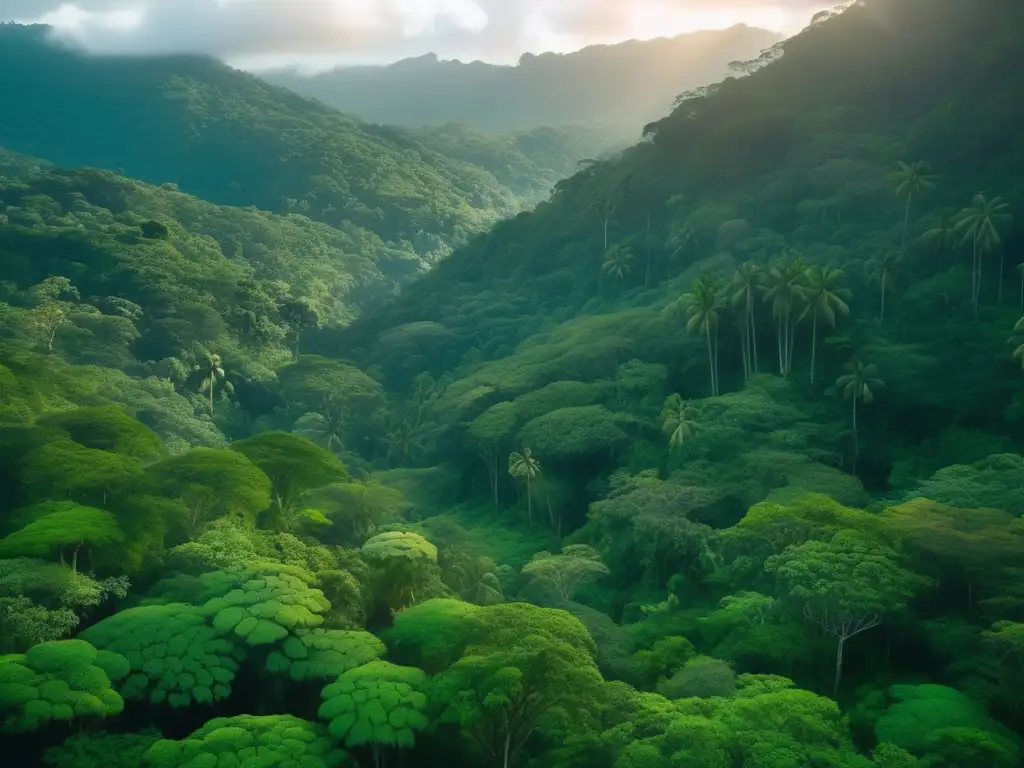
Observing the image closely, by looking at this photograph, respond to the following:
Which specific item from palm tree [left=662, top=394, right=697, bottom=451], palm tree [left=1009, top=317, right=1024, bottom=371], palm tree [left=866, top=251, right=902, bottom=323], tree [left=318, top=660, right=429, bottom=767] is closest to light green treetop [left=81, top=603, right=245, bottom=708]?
tree [left=318, top=660, right=429, bottom=767]

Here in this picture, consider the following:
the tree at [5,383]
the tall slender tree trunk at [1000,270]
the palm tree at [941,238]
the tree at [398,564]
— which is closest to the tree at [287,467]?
the tree at [398,564]

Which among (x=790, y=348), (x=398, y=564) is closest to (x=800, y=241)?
Result: (x=790, y=348)

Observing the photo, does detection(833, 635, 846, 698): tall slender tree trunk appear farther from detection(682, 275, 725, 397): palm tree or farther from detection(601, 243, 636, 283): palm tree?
detection(601, 243, 636, 283): palm tree

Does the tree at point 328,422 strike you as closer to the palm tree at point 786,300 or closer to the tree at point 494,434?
the tree at point 494,434

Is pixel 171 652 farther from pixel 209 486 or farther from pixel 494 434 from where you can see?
pixel 494 434

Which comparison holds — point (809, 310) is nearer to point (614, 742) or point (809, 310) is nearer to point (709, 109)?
point (614, 742)

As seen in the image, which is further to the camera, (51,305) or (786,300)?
(51,305)
